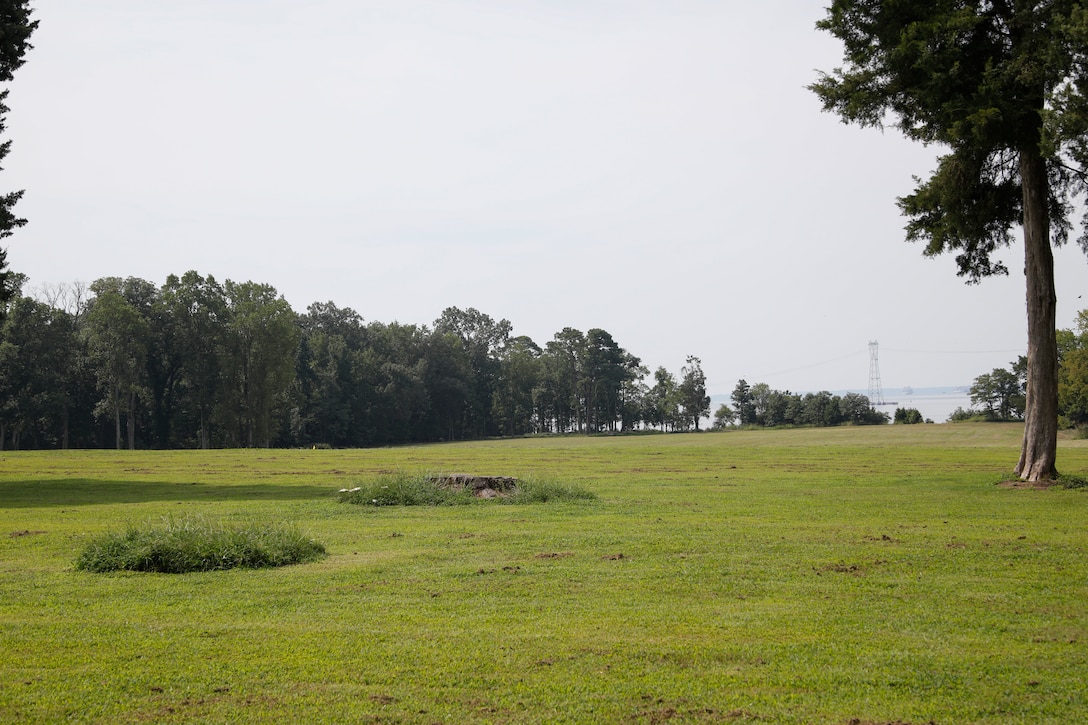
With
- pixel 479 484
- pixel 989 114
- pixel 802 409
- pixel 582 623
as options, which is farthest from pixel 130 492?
pixel 802 409

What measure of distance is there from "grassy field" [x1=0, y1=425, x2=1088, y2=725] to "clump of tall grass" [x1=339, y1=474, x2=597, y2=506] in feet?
10.0

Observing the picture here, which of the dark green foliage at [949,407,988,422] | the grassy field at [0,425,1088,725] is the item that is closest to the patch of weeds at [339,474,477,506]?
the grassy field at [0,425,1088,725]

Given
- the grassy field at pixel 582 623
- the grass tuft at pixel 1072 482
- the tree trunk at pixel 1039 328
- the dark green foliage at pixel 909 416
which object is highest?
the tree trunk at pixel 1039 328

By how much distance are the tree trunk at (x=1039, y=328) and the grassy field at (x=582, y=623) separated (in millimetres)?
7709

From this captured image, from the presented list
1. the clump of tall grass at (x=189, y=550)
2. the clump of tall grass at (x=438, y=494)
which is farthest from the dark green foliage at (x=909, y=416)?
the clump of tall grass at (x=189, y=550)

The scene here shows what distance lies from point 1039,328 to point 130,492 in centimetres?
2820

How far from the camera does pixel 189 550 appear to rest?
A: 1262cm

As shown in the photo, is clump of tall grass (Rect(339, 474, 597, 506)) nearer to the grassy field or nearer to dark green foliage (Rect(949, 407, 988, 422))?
the grassy field

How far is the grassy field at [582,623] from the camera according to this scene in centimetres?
671

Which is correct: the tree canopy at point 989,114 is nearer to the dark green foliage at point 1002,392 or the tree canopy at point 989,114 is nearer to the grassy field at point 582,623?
the grassy field at point 582,623

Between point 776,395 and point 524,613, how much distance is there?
4894 inches

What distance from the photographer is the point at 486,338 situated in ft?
523

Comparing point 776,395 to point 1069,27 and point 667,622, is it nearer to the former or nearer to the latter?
point 1069,27

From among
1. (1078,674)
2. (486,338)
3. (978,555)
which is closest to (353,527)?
(978,555)
